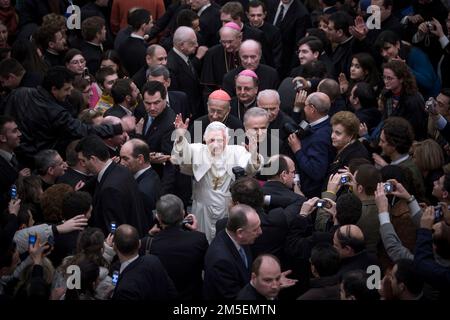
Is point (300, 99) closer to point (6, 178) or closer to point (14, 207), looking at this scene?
point (6, 178)

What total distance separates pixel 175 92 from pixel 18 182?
2.32 metres

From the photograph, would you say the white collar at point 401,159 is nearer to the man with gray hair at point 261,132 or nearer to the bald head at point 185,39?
the man with gray hair at point 261,132

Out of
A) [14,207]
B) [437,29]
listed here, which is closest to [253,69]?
[437,29]

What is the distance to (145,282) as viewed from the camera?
7125 millimetres

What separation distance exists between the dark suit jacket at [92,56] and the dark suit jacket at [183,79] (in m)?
0.94

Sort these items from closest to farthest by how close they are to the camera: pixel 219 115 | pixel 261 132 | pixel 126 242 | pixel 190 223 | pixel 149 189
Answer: pixel 126 242 → pixel 190 223 → pixel 149 189 → pixel 261 132 → pixel 219 115

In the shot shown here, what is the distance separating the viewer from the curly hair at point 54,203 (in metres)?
8.13

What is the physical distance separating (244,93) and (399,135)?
187 centimetres

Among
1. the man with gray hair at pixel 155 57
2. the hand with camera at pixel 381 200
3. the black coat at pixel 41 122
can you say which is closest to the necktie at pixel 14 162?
the black coat at pixel 41 122

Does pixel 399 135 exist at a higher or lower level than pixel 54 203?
higher

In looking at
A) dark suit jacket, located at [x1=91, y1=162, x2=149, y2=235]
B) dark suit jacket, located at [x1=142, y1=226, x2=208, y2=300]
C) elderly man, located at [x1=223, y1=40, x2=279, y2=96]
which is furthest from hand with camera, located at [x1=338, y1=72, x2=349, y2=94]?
dark suit jacket, located at [x1=142, y1=226, x2=208, y2=300]
